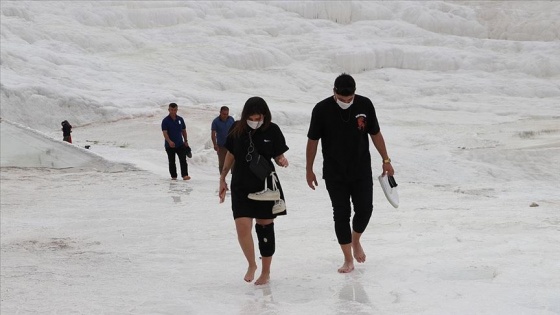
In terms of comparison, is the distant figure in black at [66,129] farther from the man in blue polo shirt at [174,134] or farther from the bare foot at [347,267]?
the bare foot at [347,267]

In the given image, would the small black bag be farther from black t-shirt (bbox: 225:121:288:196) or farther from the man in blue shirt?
the man in blue shirt

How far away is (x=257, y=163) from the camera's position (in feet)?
21.2

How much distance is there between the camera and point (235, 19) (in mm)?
45750

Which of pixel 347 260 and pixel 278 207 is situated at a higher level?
pixel 278 207

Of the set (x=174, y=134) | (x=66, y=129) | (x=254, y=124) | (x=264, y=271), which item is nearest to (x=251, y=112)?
(x=254, y=124)

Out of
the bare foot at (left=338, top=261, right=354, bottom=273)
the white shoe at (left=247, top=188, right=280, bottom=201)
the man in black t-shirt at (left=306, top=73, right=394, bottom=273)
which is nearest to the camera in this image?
the white shoe at (left=247, top=188, right=280, bottom=201)

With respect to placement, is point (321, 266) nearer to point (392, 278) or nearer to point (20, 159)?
point (392, 278)

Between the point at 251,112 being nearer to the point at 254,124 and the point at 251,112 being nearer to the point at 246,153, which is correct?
the point at 254,124

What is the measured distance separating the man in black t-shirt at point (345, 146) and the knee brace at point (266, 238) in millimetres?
489

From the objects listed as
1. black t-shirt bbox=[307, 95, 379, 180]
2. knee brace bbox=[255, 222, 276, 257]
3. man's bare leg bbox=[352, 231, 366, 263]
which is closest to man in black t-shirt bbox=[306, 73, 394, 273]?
black t-shirt bbox=[307, 95, 379, 180]

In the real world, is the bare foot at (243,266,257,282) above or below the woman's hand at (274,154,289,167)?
below

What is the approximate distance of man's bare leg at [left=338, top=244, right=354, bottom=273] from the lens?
6.71m

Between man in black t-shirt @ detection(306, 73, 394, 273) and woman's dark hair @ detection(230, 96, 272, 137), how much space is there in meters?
0.35

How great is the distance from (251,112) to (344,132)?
2.35 feet
